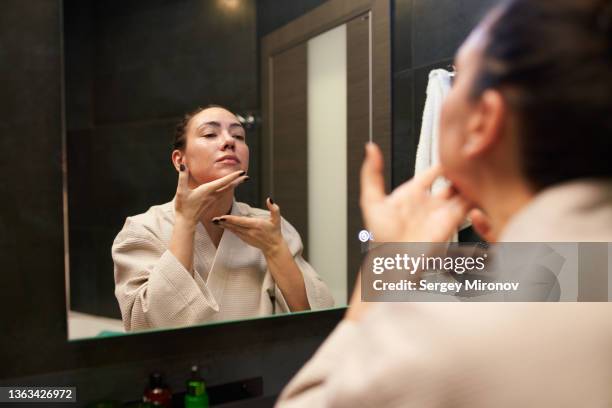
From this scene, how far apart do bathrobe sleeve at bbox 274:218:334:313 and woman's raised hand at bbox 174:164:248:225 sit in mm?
173

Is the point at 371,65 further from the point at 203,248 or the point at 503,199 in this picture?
the point at 503,199

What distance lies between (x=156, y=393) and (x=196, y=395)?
0.07 m

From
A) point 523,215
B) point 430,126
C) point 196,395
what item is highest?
point 430,126

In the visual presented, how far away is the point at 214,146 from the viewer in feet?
3.08

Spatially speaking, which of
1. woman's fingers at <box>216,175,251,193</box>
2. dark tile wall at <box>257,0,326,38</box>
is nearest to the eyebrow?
woman's fingers at <box>216,175,251,193</box>

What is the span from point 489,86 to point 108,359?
80 cm

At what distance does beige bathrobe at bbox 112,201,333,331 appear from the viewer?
91 centimetres

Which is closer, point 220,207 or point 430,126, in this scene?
point 220,207

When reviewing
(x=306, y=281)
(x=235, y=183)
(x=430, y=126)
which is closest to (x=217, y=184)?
(x=235, y=183)

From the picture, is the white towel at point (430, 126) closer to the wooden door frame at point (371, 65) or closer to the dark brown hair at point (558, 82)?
the wooden door frame at point (371, 65)

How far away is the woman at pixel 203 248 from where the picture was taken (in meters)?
0.92

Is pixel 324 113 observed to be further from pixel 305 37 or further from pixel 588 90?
pixel 588 90

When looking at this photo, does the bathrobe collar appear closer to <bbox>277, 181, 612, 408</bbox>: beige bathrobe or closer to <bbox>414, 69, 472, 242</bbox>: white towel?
<bbox>414, 69, 472, 242</bbox>: white towel

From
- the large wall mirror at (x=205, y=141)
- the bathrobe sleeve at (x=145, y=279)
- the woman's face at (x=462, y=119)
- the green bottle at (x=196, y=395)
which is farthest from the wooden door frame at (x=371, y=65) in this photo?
the woman's face at (x=462, y=119)
